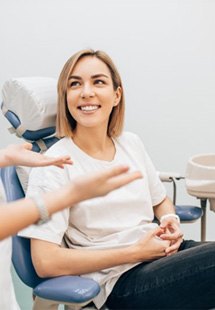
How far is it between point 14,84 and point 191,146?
112 centimetres

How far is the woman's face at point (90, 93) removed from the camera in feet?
4.75

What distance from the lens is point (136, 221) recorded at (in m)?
1.45

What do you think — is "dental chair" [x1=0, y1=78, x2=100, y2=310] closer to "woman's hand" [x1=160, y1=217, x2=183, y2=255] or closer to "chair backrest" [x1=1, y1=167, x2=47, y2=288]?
"chair backrest" [x1=1, y1=167, x2=47, y2=288]

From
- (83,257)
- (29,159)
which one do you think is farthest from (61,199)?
(83,257)

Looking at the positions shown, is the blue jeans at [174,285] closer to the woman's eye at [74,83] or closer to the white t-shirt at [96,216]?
the white t-shirt at [96,216]

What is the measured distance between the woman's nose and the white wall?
82 centimetres

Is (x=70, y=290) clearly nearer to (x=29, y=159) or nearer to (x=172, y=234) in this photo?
(x=29, y=159)

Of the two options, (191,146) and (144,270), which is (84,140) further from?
(191,146)

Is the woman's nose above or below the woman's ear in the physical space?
above

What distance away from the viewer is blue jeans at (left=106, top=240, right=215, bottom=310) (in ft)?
4.16

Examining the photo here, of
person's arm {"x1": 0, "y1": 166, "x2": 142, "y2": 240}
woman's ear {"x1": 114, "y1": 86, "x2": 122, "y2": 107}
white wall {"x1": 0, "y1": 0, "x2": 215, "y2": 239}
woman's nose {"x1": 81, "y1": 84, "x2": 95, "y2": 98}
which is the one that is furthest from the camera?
white wall {"x1": 0, "y1": 0, "x2": 215, "y2": 239}

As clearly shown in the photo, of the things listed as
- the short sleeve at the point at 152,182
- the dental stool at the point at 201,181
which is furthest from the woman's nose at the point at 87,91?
the dental stool at the point at 201,181

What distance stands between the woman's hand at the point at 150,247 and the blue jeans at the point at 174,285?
4cm

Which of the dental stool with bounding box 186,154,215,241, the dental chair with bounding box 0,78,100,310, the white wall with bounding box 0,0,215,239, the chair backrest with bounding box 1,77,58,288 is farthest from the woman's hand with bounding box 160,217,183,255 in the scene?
the white wall with bounding box 0,0,215,239
